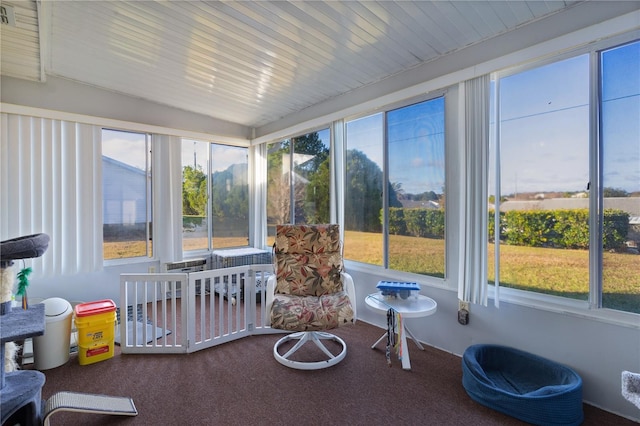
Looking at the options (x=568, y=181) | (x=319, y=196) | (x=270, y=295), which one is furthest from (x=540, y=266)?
(x=319, y=196)

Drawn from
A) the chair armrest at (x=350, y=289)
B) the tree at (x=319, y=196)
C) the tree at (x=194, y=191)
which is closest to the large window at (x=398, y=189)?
the tree at (x=319, y=196)

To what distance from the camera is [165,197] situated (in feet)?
13.1

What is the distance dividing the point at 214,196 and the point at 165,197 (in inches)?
28.7

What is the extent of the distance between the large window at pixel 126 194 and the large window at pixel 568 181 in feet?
13.0

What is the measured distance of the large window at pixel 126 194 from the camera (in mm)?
3686

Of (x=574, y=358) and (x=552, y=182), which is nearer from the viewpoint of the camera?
(x=574, y=358)

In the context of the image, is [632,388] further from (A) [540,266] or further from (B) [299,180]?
(B) [299,180]

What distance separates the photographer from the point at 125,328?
8.23 feet

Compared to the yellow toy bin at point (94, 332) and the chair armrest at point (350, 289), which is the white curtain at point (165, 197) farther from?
the chair armrest at point (350, 289)

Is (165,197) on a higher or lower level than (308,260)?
higher

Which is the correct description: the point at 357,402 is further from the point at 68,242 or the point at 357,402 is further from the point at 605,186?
the point at 68,242

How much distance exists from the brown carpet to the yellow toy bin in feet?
0.24

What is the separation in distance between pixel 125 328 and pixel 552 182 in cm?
347

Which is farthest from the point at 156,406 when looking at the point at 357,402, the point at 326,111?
the point at 326,111
